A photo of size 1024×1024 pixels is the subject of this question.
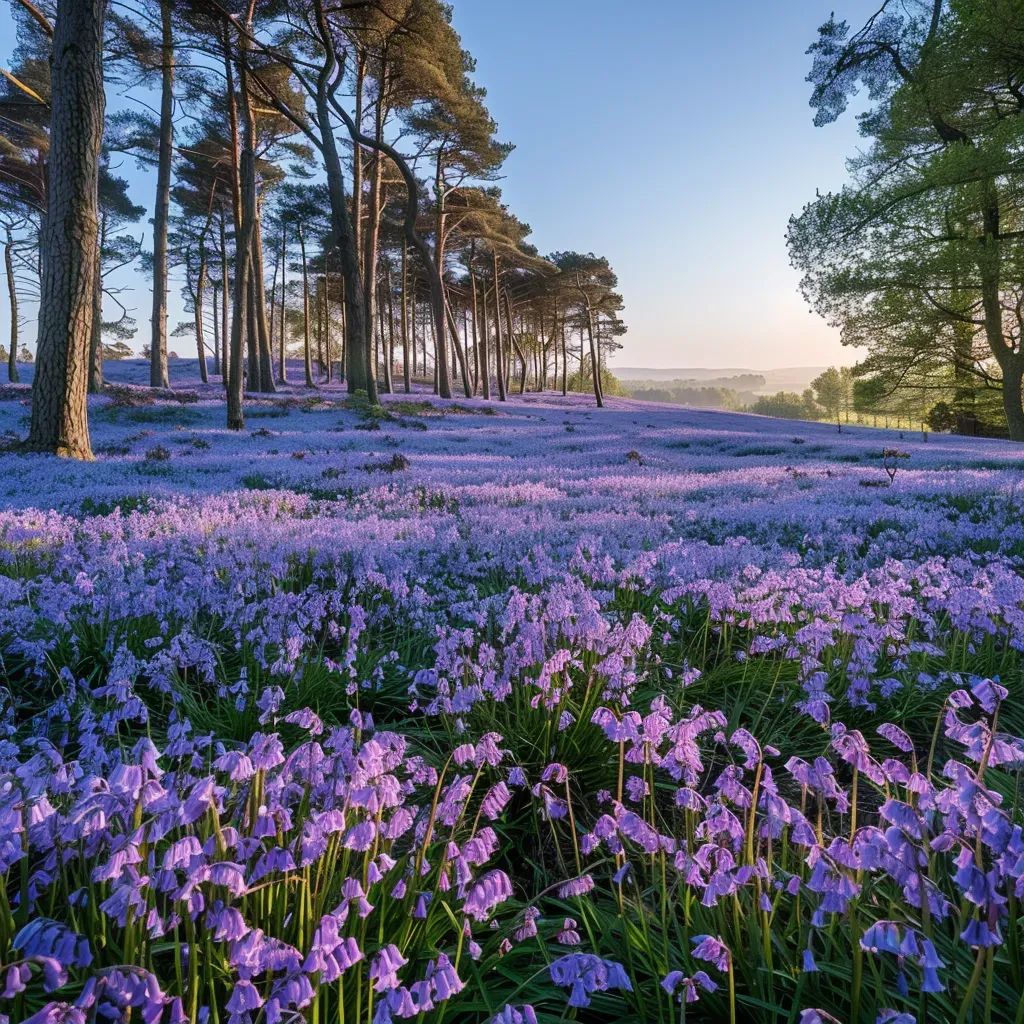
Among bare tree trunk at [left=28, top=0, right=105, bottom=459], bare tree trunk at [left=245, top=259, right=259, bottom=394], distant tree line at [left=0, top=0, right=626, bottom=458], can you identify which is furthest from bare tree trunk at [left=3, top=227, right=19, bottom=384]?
bare tree trunk at [left=28, top=0, right=105, bottom=459]

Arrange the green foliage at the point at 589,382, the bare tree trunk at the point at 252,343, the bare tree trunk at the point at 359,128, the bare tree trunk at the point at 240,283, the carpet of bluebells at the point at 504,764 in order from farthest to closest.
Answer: the green foliage at the point at 589,382
the bare tree trunk at the point at 252,343
the bare tree trunk at the point at 359,128
the bare tree trunk at the point at 240,283
the carpet of bluebells at the point at 504,764

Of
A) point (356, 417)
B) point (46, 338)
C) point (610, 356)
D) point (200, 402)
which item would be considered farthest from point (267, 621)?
point (610, 356)

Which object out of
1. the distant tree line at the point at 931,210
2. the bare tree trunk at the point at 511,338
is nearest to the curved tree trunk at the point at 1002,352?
the distant tree line at the point at 931,210

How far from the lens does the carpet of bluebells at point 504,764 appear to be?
3.85 feet

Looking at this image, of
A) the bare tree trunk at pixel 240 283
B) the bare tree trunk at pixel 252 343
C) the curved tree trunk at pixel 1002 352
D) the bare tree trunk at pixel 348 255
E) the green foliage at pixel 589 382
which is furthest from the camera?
the green foliage at pixel 589 382

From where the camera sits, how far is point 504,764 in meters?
2.52

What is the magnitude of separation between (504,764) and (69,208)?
38.9ft

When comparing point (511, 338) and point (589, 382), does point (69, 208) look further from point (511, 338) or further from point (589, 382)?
point (589, 382)

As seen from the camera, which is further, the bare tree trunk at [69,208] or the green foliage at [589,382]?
the green foliage at [589,382]

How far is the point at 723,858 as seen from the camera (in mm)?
1386

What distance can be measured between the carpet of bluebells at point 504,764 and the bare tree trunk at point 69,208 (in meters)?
3.61

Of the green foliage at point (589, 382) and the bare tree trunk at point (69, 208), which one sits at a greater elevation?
the green foliage at point (589, 382)

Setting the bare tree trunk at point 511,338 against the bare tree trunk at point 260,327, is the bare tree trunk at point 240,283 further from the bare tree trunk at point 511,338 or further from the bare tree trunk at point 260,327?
the bare tree trunk at point 511,338

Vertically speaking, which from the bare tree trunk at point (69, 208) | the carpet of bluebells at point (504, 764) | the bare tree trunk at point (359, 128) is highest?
the bare tree trunk at point (359, 128)
